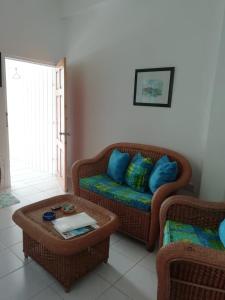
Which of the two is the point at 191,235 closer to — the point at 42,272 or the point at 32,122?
the point at 42,272

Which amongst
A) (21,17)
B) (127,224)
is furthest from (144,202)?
(21,17)

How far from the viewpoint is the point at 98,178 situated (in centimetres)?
274

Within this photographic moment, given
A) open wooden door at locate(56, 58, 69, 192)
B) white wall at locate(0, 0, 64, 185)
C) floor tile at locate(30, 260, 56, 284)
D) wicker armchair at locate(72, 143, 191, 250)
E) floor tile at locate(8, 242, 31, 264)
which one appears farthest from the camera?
open wooden door at locate(56, 58, 69, 192)

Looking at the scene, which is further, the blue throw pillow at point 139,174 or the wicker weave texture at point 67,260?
the blue throw pillow at point 139,174

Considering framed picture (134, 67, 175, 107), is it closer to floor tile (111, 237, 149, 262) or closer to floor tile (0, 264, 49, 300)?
floor tile (111, 237, 149, 262)

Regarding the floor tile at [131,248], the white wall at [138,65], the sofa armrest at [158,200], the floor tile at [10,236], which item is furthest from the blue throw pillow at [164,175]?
the floor tile at [10,236]

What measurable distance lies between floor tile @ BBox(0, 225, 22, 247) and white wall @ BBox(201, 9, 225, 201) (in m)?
1.95

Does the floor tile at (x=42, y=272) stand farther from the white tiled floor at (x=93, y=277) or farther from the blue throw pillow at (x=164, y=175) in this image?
the blue throw pillow at (x=164, y=175)

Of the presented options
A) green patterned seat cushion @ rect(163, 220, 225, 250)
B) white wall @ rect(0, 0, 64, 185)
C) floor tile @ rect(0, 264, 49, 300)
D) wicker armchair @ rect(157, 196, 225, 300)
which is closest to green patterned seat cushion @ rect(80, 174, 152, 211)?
green patterned seat cushion @ rect(163, 220, 225, 250)

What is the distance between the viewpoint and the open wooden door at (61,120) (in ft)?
10.8

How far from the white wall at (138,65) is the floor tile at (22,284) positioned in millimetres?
1843

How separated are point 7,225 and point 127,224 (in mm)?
1341

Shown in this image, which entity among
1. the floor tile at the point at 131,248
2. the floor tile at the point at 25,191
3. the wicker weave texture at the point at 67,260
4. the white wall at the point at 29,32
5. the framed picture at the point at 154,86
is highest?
the white wall at the point at 29,32

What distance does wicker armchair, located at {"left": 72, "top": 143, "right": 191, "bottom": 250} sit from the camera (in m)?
2.08
